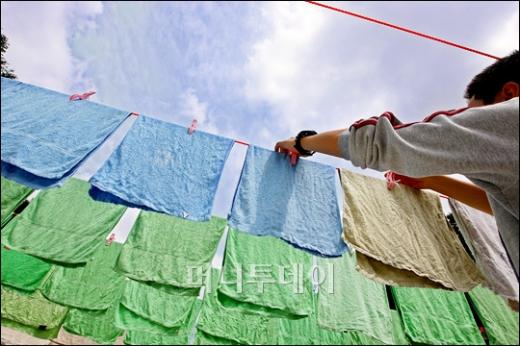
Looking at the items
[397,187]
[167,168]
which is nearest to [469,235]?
[397,187]

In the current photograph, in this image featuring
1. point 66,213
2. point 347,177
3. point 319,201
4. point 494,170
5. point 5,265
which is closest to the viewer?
point 494,170

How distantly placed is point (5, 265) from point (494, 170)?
5394mm

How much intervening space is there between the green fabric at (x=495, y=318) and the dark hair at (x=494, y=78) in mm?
3023

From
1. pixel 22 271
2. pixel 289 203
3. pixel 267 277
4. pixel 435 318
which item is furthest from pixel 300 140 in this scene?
pixel 22 271

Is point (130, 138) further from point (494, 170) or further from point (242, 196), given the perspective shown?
point (494, 170)

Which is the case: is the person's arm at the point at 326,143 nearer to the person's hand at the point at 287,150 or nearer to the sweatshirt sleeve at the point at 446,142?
the sweatshirt sleeve at the point at 446,142

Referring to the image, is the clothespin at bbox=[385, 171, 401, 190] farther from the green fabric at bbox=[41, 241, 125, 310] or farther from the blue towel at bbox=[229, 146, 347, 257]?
the green fabric at bbox=[41, 241, 125, 310]

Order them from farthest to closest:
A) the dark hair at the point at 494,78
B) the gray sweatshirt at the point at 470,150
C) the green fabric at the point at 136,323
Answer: the green fabric at the point at 136,323
the dark hair at the point at 494,78
the gray sweatshirt at the point at 470,150

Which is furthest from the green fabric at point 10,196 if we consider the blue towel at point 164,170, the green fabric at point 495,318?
the green fabric at point 495,318

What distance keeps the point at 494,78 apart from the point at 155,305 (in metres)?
4.37

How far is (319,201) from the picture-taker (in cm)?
228

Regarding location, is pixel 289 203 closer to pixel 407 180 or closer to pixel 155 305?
pixel 407 180

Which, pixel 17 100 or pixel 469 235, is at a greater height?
pixel 17 100

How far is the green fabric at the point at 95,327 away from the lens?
4.84m
